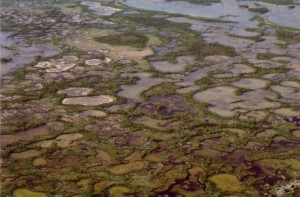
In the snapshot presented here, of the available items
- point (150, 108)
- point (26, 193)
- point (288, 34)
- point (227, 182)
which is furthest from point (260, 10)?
point (26, 193)

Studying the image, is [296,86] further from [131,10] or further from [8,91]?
[131,10]

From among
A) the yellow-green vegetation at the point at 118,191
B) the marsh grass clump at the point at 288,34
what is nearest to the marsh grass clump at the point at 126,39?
the marsh grass clump at the point at 288,34

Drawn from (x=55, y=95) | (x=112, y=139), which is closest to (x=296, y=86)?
(x=112, y=139)

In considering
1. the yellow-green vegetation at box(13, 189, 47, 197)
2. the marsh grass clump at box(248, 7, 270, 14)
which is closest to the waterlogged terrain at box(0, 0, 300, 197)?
the yellow-green vegetation at box(13, 189, 47, 197)

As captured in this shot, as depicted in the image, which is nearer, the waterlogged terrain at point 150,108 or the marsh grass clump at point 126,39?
the waterlogged terrain at point 150,108

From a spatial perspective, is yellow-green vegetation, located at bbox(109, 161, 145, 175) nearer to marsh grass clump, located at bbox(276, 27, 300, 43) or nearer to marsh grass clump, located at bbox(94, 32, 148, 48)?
marsh grass clump, located at bbox(94, 32, 148, 48)

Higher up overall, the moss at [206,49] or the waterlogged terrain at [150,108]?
the moss at [206,49]

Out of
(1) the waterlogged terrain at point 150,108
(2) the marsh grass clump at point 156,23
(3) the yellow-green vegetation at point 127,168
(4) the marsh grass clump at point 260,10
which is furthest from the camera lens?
(4) the marsh grass clump at point 260,10

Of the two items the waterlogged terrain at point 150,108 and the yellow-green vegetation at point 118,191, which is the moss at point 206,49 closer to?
the waterlogged terrain at point 150,108
